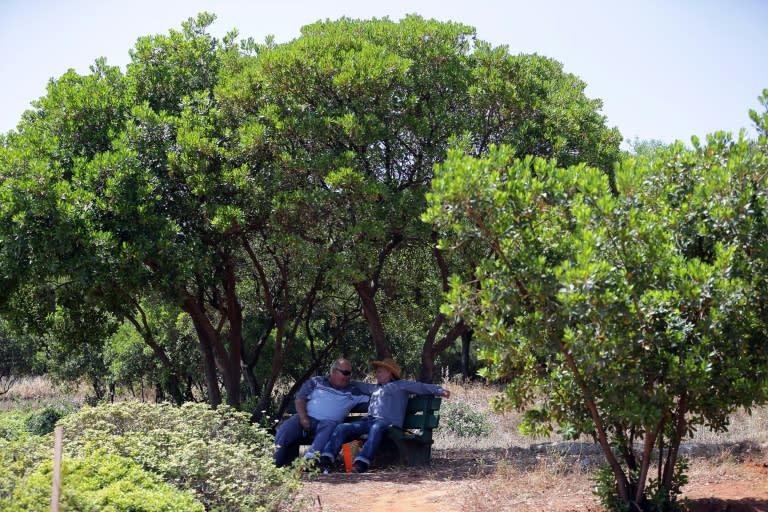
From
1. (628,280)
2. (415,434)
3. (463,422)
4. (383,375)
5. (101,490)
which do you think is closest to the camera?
(101,490)

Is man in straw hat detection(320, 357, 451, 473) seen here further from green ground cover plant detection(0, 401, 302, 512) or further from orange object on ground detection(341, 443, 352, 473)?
green ground cover plant detection(0, 401, 302, 512)

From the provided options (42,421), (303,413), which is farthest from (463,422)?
(42,421)

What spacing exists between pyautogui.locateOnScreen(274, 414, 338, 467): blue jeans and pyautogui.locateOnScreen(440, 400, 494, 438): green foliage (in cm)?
436

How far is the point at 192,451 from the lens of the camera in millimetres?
6020

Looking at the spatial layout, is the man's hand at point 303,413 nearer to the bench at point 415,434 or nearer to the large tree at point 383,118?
the bench at point 415,434

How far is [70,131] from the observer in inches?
428

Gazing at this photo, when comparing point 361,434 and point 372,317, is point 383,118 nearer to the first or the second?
point 372,317

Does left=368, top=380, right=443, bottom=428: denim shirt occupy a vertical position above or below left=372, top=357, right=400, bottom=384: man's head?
below

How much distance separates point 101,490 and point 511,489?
346 centimetres

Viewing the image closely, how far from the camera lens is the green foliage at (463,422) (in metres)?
13.1

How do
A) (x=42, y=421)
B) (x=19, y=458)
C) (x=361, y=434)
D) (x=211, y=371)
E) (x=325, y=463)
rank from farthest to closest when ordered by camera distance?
(x=42, y=421)
(x=211, y=371)
(x=361, y=434)
(x=325, y=463)
(x=19, y=458)

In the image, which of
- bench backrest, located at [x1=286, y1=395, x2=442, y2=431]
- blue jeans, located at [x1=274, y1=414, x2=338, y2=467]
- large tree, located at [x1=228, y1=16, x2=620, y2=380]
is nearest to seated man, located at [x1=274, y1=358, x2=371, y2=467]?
blue jeans, located at [x1=274, y1=414, x2=338, y2=467]

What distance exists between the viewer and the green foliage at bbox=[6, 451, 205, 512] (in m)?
4.62

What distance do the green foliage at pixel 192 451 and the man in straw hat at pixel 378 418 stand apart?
1.74m
